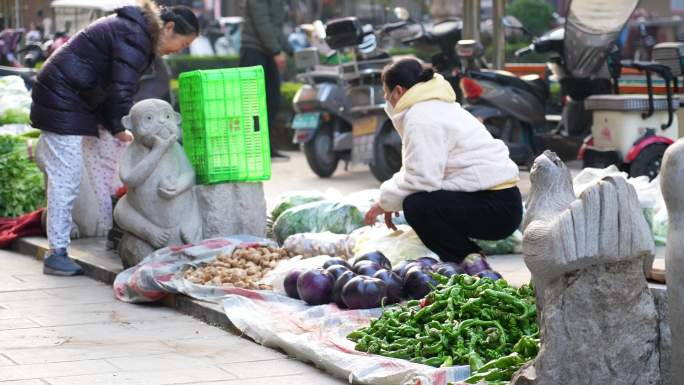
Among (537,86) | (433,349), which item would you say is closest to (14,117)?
(537,86)

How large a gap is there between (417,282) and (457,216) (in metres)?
0.77

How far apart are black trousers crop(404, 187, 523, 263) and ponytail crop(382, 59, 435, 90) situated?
627 millimetres

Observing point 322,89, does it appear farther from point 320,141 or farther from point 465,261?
point 465,261

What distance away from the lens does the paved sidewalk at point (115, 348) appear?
5.82 m

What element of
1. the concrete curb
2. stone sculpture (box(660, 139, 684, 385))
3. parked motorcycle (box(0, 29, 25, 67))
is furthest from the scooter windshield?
parked motorcycle (box(0, 29, 25, 67))

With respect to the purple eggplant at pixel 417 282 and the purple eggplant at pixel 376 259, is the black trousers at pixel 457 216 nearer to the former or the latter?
the purple eggplant at pixel 376 259

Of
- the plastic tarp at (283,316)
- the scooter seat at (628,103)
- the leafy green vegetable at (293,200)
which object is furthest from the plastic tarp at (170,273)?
the scooter seat at (628,103)

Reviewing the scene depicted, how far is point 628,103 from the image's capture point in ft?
35.7

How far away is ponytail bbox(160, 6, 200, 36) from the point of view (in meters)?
8.32

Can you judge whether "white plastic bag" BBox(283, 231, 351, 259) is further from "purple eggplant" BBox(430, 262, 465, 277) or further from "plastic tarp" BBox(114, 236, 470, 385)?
"purple eggplant" BBox(430, 262, 465, 277)

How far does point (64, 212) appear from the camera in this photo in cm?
855

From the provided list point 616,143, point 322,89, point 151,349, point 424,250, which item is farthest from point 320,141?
point 151,349

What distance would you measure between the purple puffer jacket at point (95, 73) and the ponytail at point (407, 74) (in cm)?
180

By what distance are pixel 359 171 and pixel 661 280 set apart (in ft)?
24.7
